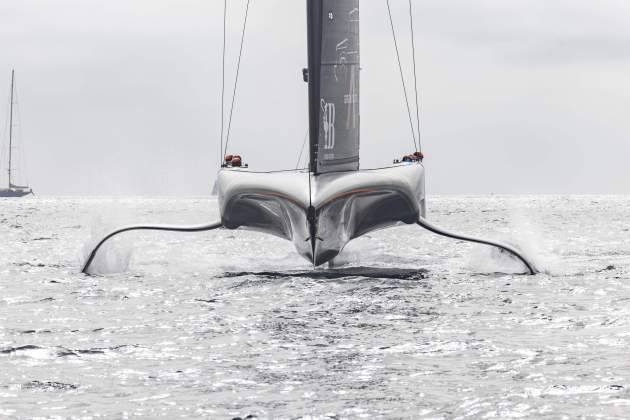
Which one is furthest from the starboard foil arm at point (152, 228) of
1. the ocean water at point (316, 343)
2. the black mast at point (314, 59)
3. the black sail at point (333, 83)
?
the black mast at point (314, 59)

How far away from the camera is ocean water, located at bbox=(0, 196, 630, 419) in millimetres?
5914

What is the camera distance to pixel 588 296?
11.2 metres

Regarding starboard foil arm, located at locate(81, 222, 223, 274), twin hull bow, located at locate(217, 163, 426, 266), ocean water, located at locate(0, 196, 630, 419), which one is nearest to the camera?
ocean water, located at locate(0, 196, 630, 419)

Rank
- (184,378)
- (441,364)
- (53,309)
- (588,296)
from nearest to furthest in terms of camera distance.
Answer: (184,378) → (441,364) → (53,309) → (588,296)

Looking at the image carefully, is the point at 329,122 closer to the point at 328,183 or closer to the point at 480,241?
the point at 328,183

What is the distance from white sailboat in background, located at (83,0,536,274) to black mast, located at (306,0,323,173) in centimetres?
2

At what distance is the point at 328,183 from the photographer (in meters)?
12.9

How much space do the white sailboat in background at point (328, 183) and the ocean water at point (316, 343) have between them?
0.71 m

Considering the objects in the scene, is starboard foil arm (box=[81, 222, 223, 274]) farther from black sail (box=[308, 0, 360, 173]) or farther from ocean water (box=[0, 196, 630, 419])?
black sail (box=[308, 0, 360, 173])

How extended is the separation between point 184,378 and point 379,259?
35.5ft

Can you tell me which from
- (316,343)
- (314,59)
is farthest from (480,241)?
(316,343)

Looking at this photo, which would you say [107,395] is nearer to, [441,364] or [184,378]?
[184,378]

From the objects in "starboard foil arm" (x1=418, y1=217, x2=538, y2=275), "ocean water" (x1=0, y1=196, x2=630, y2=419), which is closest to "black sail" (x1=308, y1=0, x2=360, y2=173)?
"starboard foil arm" (x1=418, y1=217, x2=538, y2=275)

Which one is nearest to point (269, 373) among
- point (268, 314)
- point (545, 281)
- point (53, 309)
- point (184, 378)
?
point (184, 378)
